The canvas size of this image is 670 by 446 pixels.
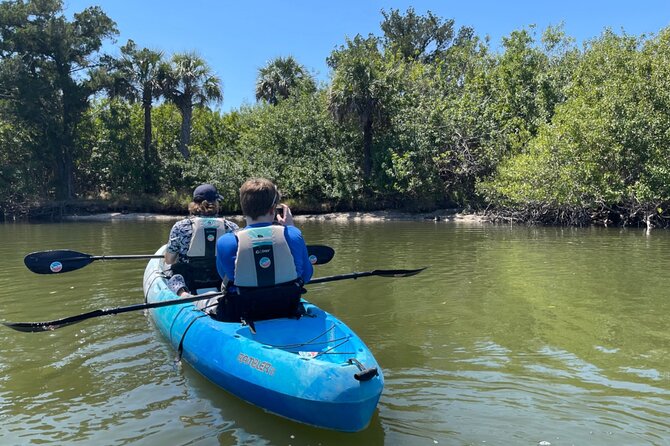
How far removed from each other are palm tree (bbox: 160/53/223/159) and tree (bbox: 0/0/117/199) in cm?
496

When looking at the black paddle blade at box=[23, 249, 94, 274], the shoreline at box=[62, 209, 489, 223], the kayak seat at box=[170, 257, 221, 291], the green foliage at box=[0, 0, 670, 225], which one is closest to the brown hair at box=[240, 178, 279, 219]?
the kayak seat at box=[170, 257, 221, 291]

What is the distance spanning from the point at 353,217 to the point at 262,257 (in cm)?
2506

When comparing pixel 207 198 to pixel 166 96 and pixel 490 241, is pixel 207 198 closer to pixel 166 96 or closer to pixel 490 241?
pixel 490 241

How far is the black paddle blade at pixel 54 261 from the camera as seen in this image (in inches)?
275

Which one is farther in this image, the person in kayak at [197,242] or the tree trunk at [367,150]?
the tree trunk at [367,150]

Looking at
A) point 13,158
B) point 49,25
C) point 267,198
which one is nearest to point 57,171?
point 13,158

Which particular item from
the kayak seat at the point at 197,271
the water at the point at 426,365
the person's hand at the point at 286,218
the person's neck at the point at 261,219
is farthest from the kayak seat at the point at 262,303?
the kayak seat at the point at 197,271

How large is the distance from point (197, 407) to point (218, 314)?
2.80 feet

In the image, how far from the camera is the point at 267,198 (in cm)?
457

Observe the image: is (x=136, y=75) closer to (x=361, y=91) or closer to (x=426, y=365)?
(x=361, y=91)

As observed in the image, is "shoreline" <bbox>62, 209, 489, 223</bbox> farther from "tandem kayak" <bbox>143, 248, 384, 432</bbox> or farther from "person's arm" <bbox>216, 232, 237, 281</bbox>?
"person's arm" <bbox>216, 232, 237, 281</bbox>

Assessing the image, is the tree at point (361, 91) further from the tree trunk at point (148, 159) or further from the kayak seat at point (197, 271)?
the kayak seat at point (197, 271)

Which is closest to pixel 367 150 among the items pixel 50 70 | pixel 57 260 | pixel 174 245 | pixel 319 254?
pixel 50 70

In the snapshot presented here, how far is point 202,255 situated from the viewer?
6.39 meters
